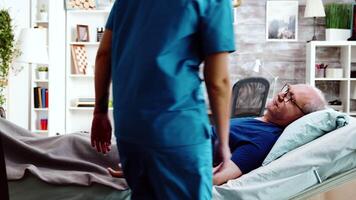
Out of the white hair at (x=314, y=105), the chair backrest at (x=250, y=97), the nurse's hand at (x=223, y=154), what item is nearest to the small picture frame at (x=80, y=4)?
the chair backrest at (x=250, y=97)

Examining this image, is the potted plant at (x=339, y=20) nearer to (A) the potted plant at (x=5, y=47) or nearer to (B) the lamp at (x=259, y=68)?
(B) the lamp at (x=259, y=68)

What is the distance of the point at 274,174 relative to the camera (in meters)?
1.98

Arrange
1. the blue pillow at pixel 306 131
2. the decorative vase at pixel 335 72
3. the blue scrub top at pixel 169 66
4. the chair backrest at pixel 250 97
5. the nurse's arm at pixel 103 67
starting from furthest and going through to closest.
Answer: the decorative vase at pixel 335 72 → the chair backrest at pixel 250 97 → the blue pillow at pixel 306 131 → the nurse's arm at pixel 103 67 → the blue scrub top at pixel 169 66

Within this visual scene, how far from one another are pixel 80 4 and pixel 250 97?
7.70 ft

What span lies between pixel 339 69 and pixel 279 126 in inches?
131

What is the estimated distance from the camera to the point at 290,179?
196cm

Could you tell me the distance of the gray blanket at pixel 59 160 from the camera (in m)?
2.05

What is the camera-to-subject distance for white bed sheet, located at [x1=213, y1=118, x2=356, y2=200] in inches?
76.5

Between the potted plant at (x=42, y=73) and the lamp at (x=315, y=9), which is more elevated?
the lamp at (x=315, y=9)

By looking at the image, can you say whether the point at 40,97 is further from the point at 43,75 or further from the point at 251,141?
the point at 251,141

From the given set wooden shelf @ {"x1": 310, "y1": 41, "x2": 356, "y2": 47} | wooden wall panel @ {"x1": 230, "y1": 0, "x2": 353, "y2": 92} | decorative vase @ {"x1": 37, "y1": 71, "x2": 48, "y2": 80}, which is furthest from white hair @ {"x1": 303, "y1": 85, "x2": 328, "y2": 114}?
decorative vase @ {"x1": 37, "y1": 71, "x2": 48, "y2": 80}

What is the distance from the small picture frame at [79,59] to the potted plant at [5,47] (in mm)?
710

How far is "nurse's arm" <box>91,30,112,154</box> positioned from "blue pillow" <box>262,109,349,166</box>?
39.3 inches

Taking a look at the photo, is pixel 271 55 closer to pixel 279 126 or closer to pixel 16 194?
pixel 279 126
